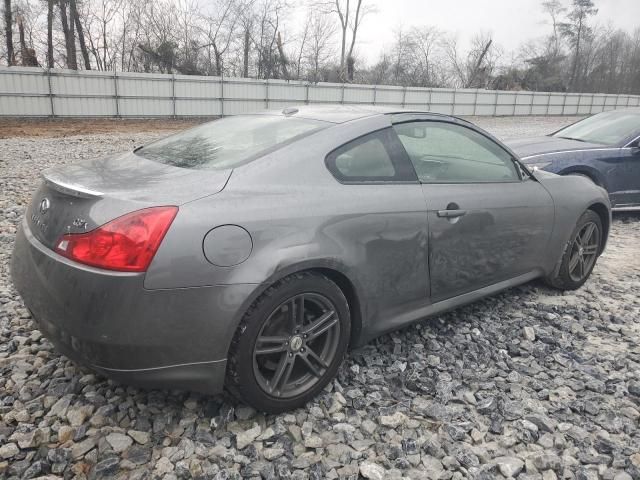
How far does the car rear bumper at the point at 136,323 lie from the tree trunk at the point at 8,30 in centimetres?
2734

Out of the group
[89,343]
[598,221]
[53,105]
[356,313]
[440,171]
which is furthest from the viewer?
[53,105]

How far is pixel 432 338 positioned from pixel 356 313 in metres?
0.87

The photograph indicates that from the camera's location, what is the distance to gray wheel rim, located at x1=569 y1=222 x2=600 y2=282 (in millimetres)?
4066

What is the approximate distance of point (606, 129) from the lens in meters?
6.82

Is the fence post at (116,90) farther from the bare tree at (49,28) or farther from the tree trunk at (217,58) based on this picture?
the tree trunk at (217,58)

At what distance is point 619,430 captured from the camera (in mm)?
2430

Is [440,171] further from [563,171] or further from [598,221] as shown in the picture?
[563,171]

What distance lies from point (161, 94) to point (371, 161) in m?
20.3

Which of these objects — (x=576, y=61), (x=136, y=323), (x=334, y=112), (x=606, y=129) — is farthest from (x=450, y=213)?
(x=576, y=61)

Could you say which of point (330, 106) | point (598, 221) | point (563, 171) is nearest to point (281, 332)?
point (330, 106)

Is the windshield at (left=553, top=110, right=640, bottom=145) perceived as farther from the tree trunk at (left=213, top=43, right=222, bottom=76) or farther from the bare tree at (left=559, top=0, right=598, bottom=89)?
the bare tree at (left=559, top=0, right=598, bottom=89)

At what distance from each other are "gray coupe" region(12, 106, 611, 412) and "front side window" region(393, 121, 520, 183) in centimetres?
1

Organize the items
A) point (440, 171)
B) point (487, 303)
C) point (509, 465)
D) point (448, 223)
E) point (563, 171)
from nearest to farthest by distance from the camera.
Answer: point (509, 465) → point (448, 223) → point (440, 171) → point (487, 303) → point (563, 171)

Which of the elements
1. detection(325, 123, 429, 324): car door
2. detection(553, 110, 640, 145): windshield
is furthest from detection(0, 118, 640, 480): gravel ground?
detection(553, 110, 640, 145): windshield
